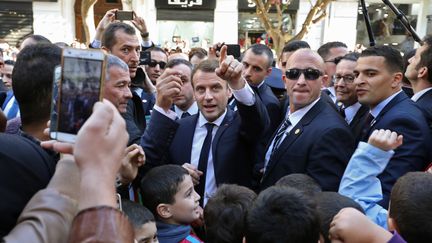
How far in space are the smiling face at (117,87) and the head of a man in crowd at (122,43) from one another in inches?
46.9

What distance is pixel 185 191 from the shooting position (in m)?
2.42

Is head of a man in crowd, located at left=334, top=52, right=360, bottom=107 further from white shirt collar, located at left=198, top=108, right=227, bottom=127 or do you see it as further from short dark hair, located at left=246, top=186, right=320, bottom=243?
short dark hair, located at left=246, top=186, right=320, bottom=243

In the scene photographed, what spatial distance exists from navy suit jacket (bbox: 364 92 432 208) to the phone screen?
1754 millimetres

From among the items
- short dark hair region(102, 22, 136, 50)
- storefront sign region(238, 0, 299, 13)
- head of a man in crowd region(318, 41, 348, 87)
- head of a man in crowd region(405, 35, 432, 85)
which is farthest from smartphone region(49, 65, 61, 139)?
storefront sign region(238, 0, 299, 13)

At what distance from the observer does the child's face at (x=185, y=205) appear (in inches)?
93.5

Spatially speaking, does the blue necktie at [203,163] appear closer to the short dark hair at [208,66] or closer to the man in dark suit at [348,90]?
the short dark hair at [208,66]

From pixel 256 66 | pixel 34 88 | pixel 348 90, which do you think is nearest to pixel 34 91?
pixel 34 88

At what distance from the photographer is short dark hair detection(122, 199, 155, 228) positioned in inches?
79.8

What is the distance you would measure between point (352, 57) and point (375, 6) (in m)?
16.7

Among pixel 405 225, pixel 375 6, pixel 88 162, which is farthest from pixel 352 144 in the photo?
pixel 375 6

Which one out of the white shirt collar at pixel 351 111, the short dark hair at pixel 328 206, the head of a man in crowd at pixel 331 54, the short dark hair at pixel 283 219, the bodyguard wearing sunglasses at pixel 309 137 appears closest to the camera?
the short dark hair at pixel 283 219

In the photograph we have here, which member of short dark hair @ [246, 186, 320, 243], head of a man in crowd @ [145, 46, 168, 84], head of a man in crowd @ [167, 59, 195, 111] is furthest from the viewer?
head of a man in crowd @ [145, 46, 168, 84]

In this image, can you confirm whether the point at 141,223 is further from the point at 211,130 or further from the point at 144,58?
the point at 144,58

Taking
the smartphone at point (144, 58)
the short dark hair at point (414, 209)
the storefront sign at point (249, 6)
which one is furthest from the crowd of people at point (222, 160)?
the storefront sign at point (249, 6)
